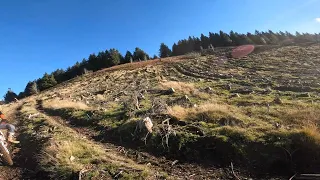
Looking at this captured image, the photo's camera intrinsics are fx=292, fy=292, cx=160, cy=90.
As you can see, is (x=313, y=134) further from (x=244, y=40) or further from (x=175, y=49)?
(x=175, y=49)

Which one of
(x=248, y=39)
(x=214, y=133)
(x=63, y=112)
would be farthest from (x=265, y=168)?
(x=248, y=39)

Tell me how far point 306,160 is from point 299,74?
20.0 m

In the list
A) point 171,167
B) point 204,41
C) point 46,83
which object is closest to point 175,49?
point 204,41

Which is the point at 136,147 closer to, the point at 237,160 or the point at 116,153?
the point at 116,153

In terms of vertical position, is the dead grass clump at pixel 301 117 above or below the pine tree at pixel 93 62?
below

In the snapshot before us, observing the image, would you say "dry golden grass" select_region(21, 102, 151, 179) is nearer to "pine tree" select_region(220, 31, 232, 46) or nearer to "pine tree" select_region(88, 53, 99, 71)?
"pine tree" select_region(88, 53, 99, 71)

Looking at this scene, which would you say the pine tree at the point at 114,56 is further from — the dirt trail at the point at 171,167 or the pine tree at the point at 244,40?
the dirt trail at the point at 171,167

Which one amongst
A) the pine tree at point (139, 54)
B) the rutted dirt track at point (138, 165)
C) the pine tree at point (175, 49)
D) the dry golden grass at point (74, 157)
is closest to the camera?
the rutted dirt track at point (138, 165)

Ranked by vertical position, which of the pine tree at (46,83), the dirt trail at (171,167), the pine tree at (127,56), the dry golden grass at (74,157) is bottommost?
the dirt trail at (171,167)

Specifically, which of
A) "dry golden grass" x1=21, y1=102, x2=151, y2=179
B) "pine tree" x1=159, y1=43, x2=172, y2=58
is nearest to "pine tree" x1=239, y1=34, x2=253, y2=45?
"pine tree" x1=159, y1=43, x2=172, y2=58

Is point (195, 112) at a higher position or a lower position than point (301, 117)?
higher

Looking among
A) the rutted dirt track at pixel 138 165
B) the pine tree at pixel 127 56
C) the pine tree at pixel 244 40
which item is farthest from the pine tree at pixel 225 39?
the rutted dirt track at pixel 138 165

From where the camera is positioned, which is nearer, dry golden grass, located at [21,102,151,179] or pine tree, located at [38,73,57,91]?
dry golden grass, located at [21,102,151,179]

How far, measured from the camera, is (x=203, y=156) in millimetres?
8695
